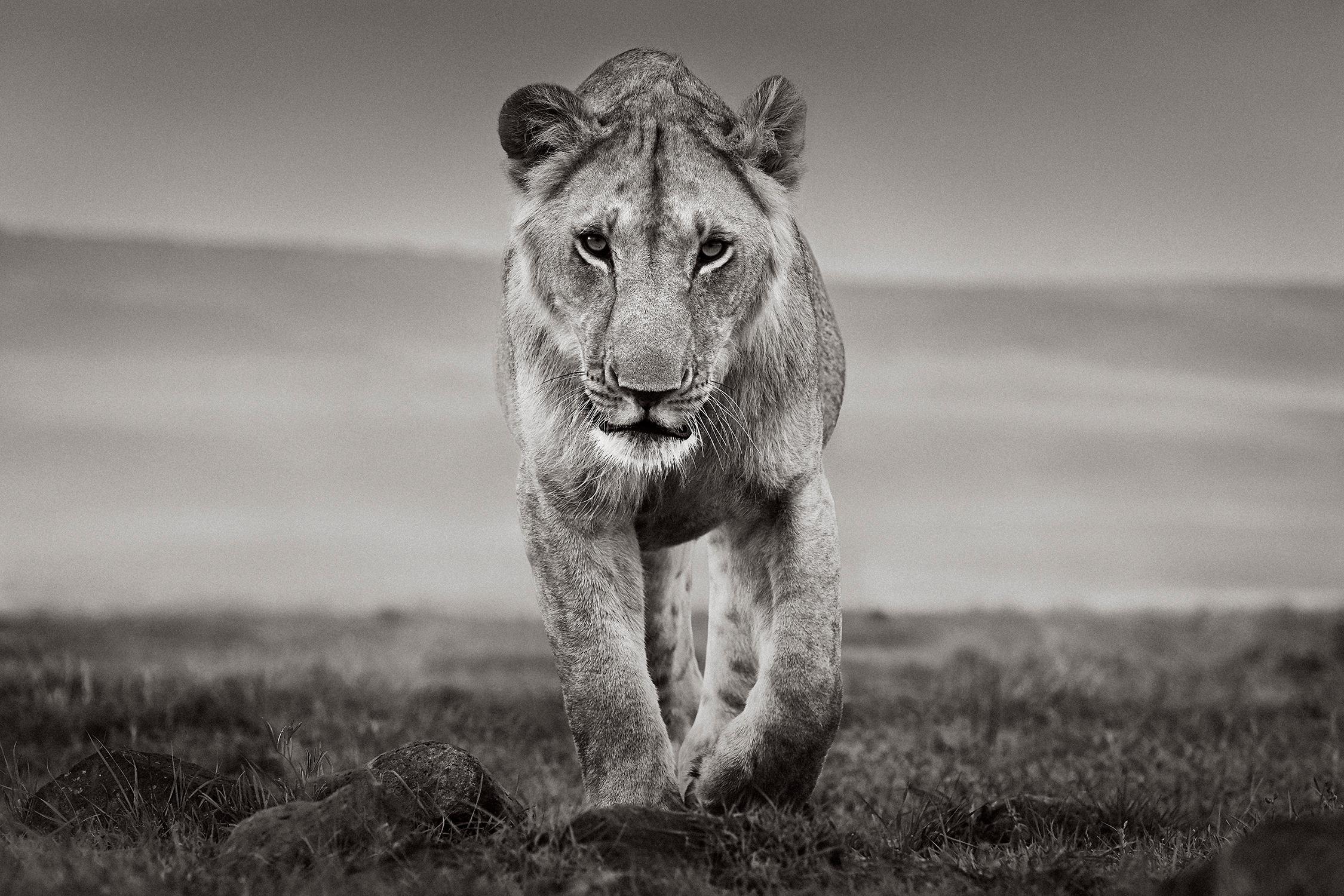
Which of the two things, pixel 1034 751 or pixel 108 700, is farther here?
pixel 108 700

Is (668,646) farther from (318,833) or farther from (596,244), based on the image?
(318,833)

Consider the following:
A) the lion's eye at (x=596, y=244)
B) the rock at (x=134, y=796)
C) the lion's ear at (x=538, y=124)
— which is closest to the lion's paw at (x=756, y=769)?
the rock at (x=134, y=796)

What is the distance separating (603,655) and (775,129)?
2.35 metres

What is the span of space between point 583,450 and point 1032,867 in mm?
2436

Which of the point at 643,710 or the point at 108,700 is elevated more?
the point at 643,710

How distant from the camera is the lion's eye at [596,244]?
5.68 meters

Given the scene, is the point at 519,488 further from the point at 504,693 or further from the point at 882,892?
the point at 504,693

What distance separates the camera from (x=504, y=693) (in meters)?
10.7

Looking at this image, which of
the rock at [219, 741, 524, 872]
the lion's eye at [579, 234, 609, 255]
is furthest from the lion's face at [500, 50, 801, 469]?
the rock at [219, 741, 524, 872]

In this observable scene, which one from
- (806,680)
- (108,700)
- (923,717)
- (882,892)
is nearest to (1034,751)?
(923,717)

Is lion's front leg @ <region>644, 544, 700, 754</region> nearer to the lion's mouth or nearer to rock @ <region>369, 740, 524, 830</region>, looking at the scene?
the lion's mouth

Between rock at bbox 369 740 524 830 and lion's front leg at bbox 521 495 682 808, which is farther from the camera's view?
lion's front leg at bbox 521 495 682 808

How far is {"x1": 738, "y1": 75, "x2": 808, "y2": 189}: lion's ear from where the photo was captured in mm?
6098

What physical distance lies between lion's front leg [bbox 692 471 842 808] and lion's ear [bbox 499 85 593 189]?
5.86 ft
